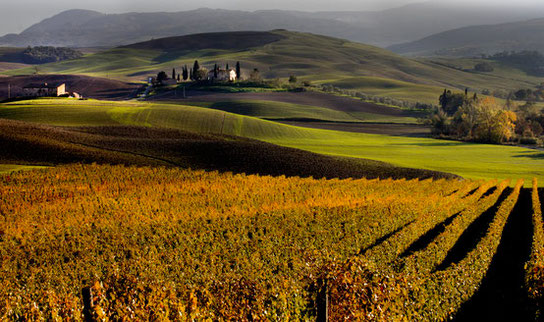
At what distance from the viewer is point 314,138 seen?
90375mm

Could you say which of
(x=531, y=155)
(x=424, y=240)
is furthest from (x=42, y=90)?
(x=424, y=240)

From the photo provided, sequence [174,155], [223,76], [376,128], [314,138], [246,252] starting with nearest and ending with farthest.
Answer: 1. [246,252]
2. [174,155]
3. [314,138]
4. [376,128]
5. [223,76]

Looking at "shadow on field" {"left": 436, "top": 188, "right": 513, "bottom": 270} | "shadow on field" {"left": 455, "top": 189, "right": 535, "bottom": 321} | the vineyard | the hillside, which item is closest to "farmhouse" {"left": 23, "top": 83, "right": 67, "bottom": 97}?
the hillside

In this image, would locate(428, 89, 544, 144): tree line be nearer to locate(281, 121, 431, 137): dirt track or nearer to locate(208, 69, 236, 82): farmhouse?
locate(281, 121, 431, 137): dirt track

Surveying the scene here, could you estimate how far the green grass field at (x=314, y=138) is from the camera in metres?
69.1

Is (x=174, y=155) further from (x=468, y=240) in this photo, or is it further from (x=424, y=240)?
(x=468, y=240)

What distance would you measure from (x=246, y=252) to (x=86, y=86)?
16280 cm

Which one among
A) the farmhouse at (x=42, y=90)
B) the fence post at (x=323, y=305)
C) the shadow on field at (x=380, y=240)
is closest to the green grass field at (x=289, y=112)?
the farmhouse at (x=42, y=90)

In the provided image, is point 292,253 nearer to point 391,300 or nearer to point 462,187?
point 391,300

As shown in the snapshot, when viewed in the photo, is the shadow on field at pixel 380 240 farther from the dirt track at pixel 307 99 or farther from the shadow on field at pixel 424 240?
the dirt track at pixel 307 99

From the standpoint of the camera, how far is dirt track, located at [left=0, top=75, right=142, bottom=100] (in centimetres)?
15269

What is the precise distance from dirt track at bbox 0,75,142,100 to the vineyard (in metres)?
125

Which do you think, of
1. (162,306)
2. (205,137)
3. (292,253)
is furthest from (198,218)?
(205,137)

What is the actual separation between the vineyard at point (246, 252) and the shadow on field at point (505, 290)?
6 centimetres
